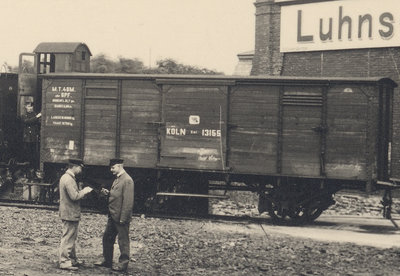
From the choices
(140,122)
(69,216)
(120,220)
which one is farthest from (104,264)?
(140,122)

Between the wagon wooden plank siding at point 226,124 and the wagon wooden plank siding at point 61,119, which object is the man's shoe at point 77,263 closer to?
the wagon wooden plank siding at point 226,124

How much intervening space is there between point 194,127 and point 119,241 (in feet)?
18.2

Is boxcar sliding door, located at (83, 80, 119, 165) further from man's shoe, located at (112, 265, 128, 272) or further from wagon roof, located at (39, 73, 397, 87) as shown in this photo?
man's shoe, located at (112, 265, 128, 272)

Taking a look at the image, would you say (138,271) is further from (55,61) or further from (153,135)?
(55,61)

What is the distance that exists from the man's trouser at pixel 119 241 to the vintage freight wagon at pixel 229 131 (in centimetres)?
514

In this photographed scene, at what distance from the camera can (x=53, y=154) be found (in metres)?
14.5

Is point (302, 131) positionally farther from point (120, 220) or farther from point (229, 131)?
point (120, 220)

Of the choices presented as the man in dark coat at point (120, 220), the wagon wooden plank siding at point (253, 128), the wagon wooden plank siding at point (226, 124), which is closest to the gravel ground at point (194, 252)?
the man in dark coat at point (120, 220)

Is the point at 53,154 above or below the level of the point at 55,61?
below

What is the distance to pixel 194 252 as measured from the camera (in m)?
9.83

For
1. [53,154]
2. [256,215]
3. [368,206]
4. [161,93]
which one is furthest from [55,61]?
[368,206]

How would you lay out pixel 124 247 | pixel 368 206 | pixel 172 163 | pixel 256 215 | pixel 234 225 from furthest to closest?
pixel 368 206 < pixel 256 215 < pixel 172 163 < pixel 234 225 < pixel 124 247

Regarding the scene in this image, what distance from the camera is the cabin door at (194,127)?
1348cm

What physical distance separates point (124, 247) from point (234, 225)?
4.80 meters
